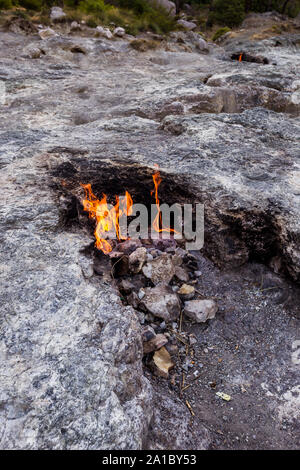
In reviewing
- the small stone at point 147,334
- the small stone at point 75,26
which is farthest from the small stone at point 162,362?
the small stone at point 75,26

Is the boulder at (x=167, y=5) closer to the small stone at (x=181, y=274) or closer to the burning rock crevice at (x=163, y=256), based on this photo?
the burning rock crevice at (x=163, y=256)

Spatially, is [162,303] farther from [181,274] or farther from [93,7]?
[93,7]

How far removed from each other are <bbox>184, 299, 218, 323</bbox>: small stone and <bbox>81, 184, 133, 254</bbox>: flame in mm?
1169

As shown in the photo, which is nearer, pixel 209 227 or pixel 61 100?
pixel 209 227

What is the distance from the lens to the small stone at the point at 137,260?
11.7ft

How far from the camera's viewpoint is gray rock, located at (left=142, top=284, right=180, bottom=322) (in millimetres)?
3180

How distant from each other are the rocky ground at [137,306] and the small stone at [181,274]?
8.3 inches

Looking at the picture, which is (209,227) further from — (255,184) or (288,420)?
(288,420)

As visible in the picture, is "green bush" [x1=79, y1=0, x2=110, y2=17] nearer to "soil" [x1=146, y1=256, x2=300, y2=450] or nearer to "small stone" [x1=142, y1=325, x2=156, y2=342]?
"soil" [x1=146, y1=256, x2=300, y2=450]

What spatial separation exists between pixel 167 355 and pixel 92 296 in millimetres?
953

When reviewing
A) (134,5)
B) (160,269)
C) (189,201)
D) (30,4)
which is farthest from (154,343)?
(134,5)

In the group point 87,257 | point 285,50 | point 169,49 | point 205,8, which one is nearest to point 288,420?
point 87,257

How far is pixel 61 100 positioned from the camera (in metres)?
6.22
